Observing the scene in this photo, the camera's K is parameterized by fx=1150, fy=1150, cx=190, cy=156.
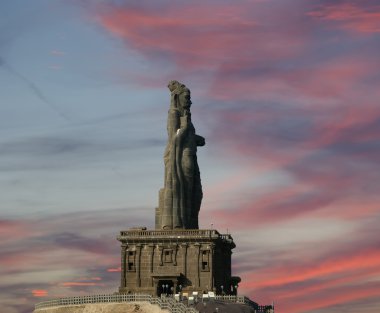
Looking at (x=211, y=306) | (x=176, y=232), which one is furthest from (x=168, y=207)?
(x=211, y=306)

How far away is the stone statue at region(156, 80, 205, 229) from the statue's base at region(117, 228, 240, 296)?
2808mm

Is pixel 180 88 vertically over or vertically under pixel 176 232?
over

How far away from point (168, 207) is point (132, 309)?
20881 millimetres

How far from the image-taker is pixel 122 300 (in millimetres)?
118375

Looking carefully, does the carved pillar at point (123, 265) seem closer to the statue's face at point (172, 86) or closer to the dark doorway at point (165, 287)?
the dark doorway at point (165, 287)

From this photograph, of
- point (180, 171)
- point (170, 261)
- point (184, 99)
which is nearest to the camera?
point (170, 261)

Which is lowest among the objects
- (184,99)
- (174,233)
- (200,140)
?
(174,233)

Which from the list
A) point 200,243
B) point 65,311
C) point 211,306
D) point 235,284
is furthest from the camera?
point 235,284

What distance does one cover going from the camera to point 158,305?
114812 mm

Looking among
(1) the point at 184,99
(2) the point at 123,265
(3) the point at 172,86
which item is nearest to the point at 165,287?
(2) the point at 123,265

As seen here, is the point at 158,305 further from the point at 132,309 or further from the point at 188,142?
the point at 188,142

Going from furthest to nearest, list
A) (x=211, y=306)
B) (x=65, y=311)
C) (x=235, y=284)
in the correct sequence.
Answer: (x=235, y=284), (x=65, y=311), (x=211, y=306)

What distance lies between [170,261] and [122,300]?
43.8 ft

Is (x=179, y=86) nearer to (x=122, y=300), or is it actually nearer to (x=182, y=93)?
(x=182, y=93)
